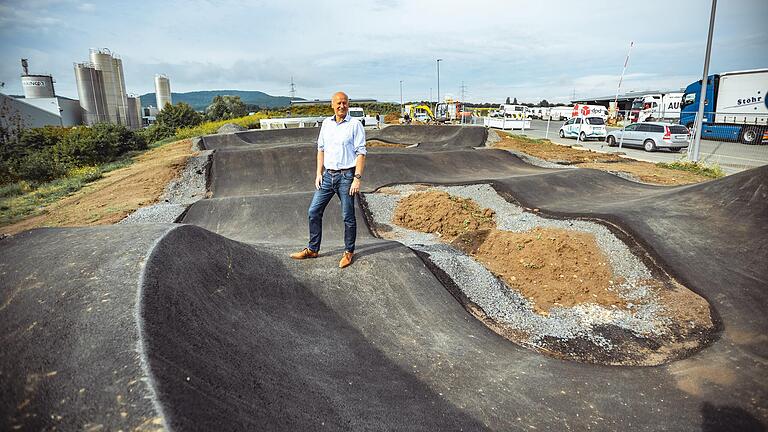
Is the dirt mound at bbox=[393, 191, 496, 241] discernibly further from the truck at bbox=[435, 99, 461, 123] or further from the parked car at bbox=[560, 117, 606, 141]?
the truck at bbox=[435, 99, 461, 123]

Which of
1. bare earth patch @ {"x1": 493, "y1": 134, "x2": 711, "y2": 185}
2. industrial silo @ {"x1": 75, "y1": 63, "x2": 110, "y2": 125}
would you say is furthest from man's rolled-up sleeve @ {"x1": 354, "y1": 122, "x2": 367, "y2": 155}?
industrial silo @ {"x1": 75, "y1": 63, "x2": 110, "y2": 125}

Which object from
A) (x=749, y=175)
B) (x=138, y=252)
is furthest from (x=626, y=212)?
(x=138, y=252)

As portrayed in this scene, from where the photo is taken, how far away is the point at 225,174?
12609 mm

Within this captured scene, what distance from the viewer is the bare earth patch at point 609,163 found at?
13.4m

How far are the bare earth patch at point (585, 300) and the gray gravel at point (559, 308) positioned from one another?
0.02 m

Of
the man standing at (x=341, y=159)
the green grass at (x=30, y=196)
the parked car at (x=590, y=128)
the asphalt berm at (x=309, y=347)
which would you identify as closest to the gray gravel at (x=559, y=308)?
the asphalt berm at (x=309, y=347)

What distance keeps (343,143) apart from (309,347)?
2239mm

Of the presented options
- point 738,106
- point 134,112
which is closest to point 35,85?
point 134,112

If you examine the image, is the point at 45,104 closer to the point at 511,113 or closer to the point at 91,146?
the point at 91,146

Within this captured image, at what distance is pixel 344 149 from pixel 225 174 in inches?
375

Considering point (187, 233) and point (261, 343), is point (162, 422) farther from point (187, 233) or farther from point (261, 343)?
point (187, 233)

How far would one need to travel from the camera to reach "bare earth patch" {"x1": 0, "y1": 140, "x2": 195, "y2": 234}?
8.48 metres

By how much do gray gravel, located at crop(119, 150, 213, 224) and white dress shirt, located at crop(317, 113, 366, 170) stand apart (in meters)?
4.63

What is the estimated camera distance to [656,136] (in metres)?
21.8
